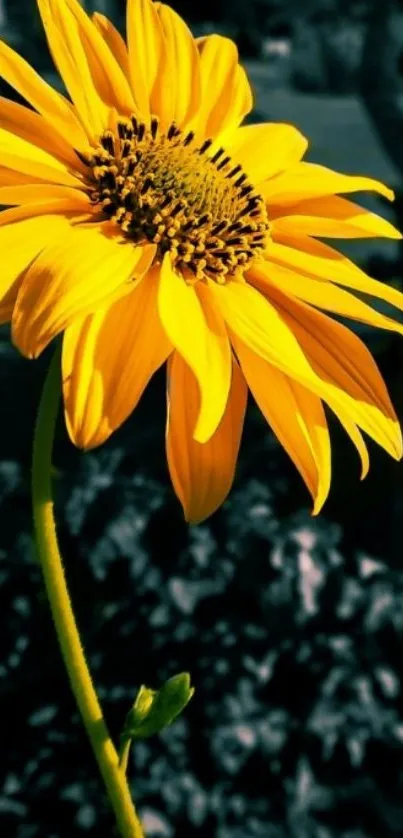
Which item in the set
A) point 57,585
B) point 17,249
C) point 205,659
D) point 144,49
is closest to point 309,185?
point 144,49

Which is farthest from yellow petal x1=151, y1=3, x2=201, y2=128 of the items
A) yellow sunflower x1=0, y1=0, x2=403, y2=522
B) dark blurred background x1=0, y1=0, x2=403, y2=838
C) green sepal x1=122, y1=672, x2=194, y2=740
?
dark blurred background x1=0, y1=0, x2=403, y2=838

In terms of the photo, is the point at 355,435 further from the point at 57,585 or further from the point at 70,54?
the point at 70,54

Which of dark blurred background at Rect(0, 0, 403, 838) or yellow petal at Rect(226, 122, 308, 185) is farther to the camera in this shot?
dark blurred background at Rect(0, 0, 403, 838)

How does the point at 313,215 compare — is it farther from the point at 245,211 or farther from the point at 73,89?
the point at 73,89

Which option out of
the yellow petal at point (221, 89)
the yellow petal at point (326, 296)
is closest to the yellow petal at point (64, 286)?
the yellow petal at point (326, 296)

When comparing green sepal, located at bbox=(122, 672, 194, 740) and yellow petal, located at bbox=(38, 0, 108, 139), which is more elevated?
yellow petal, located at bbox=(38, 0, 108, 139)

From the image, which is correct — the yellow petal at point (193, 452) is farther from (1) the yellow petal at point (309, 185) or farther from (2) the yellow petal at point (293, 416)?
(1) the yellow petal at point (309, 185)

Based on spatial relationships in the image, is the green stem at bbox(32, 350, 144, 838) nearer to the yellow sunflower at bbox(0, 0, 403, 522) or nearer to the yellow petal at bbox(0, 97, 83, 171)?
the yellow sunflower at bbox(0, 0, 403, 522)
